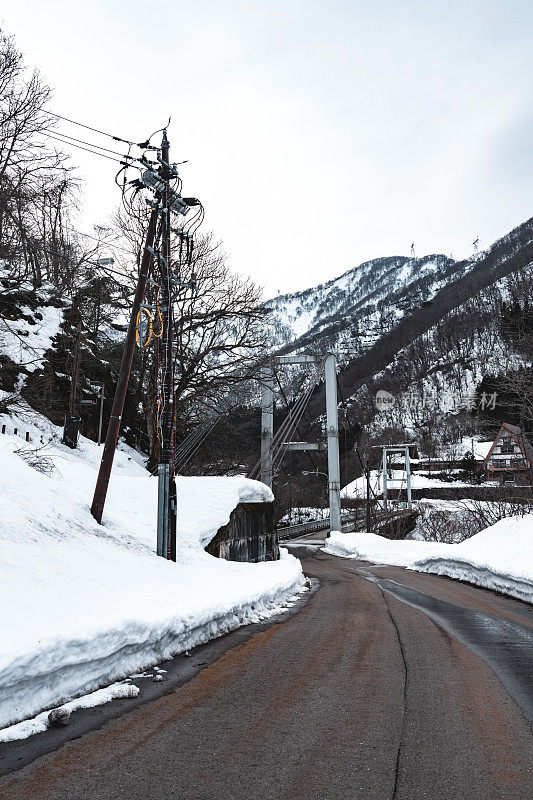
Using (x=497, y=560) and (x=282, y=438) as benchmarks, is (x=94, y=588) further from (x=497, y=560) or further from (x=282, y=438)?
(x=282, y=438)

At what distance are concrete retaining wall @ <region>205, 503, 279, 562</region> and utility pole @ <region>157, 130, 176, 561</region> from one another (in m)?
2.56

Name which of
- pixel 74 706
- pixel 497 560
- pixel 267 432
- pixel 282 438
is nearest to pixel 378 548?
pixel 282 438

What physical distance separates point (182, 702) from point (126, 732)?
0.71 metres

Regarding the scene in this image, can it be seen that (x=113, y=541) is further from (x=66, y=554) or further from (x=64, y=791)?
(x=64, y=791)

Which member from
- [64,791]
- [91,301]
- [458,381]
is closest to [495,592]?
[64,791]

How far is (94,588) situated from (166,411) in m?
4.83

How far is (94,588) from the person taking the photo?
20.7 ft

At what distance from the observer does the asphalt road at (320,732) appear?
2.85m

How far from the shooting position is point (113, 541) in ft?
29.3

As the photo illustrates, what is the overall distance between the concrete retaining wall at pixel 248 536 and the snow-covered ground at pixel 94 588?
21.1 inches

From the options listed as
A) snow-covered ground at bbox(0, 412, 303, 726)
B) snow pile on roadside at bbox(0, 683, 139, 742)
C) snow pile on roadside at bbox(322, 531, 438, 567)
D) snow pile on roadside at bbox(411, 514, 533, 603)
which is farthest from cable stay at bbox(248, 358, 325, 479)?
snow pile on roadside at bbox(0, 683, 139, 742)

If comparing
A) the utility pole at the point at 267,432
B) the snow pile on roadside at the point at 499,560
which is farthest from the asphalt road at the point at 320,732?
the utility pole at the point at 267,432

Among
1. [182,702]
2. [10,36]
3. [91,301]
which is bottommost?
[182,702]

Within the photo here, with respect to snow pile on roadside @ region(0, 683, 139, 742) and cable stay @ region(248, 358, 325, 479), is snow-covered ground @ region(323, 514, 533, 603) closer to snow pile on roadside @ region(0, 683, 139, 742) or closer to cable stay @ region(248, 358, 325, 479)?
snow pile on roadside @ region(0, 683, 139, 742)
